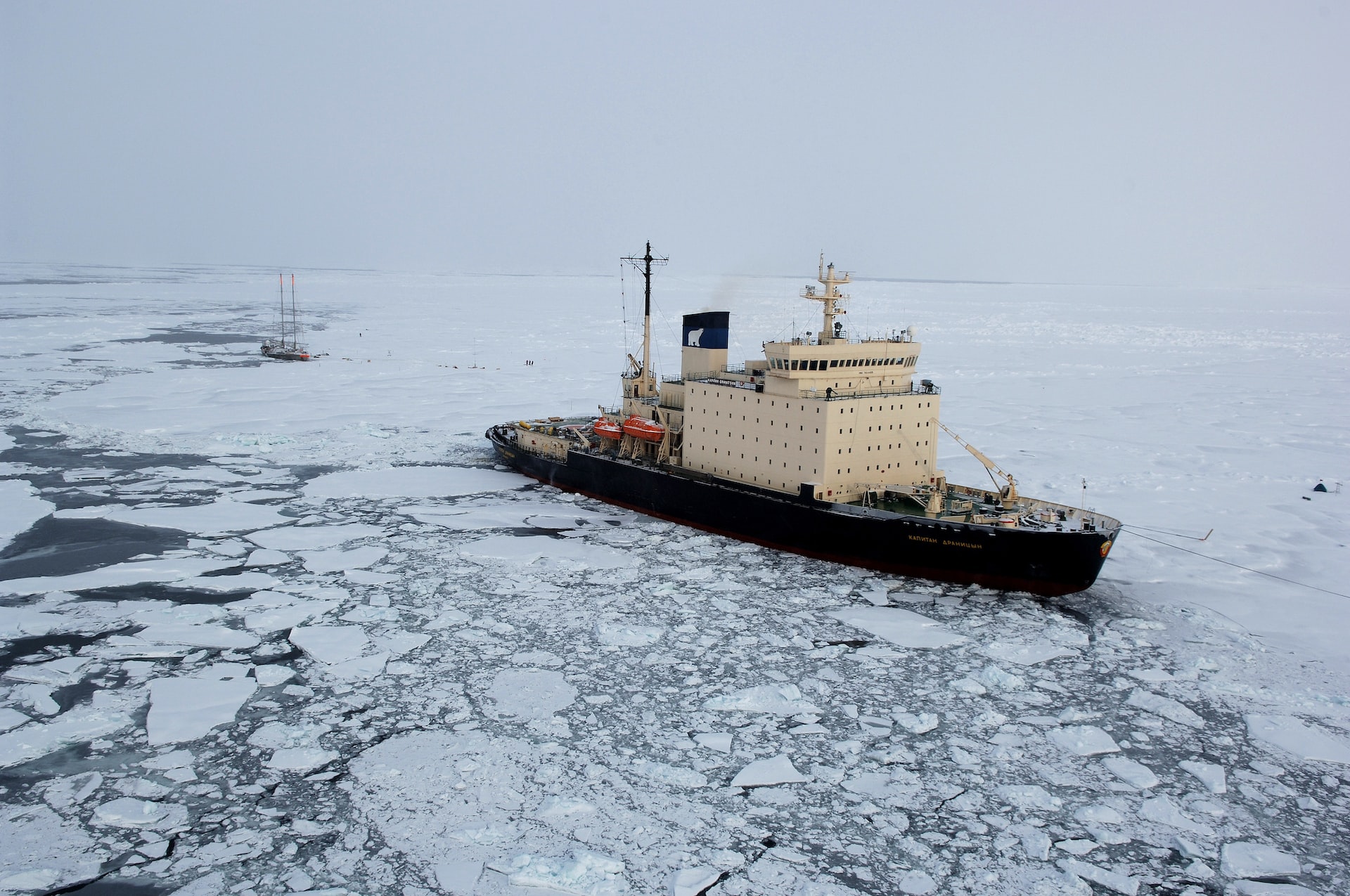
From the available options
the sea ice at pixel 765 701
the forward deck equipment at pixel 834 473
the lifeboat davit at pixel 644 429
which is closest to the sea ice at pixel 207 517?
the forward deck equipment at pixel 834 473

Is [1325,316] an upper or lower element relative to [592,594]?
upper

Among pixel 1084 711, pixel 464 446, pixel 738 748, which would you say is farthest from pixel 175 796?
pixel 464 446

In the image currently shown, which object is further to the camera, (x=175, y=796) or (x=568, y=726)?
(x=568, y=726)

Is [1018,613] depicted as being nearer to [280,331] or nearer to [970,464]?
[970,464]

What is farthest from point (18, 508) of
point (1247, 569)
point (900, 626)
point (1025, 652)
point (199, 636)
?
point (1247, 569)

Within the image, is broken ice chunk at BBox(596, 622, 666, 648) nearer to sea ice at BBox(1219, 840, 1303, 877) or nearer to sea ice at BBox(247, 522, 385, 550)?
sea ice at BBox(247, 522, 385, 550)

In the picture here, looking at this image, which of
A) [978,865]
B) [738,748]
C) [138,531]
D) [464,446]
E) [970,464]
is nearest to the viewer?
[978,865]

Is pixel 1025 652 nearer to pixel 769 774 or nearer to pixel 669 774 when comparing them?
pixel 769 774

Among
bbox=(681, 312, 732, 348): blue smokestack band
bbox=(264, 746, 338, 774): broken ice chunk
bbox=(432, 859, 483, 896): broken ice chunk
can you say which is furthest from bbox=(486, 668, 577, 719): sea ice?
bbox=(681, 312, 732, 348): blue smokestack band
